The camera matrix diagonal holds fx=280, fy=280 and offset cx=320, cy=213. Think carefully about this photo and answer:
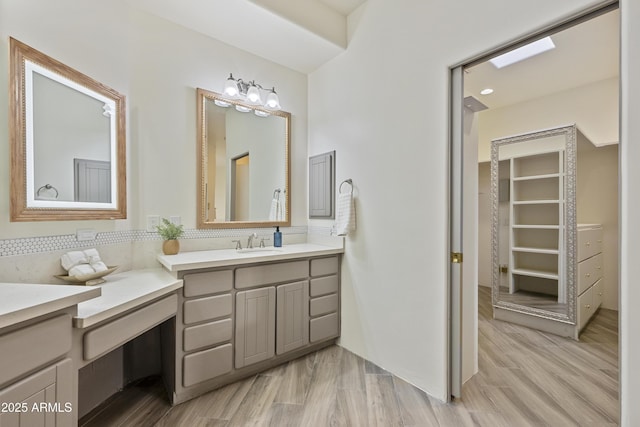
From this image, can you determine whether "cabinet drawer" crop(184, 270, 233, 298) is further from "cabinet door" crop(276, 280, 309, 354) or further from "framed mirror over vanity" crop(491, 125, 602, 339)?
"framed mirror over vanity" crop(491, 125, 602, 339)

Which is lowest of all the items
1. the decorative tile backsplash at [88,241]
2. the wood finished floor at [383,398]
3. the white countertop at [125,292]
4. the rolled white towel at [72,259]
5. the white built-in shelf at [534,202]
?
the wood finished floor at [383,398]

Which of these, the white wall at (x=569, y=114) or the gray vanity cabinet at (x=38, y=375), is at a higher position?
the white wall at (x=569, y=114)

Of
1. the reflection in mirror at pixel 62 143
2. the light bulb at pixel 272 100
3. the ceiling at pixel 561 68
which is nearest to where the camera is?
the reflection in mirror at pixel 62 143

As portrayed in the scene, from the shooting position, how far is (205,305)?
181 centimetres

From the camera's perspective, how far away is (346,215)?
2.34 meters

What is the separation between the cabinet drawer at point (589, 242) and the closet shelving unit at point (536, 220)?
0.52ft

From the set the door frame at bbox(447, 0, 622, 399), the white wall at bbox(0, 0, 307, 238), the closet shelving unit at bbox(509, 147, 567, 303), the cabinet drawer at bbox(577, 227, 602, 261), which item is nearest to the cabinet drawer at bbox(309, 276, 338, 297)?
the door frame at bbox(447, 0, 622, 399)

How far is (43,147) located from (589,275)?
4.57m

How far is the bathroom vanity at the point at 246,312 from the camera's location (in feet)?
5.73

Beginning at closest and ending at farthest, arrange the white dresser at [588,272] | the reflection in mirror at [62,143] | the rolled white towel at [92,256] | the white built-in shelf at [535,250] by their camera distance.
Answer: the reflection in mirror at [62,143] < the rolled white towel at [92,256] < the white dresser at [588,272] < the white built-in shelf at [535,250]

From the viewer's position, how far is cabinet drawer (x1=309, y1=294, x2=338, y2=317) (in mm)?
2361

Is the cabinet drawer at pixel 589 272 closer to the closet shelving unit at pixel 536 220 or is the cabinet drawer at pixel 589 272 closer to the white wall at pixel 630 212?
the closet shelving unit at pixel 536 220

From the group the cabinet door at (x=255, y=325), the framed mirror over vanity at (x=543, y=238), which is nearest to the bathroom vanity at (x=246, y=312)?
the cabinet door at (x=255, y=325)

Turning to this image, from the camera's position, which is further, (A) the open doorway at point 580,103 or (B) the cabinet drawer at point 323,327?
(A) the open doorway at point 580,103
